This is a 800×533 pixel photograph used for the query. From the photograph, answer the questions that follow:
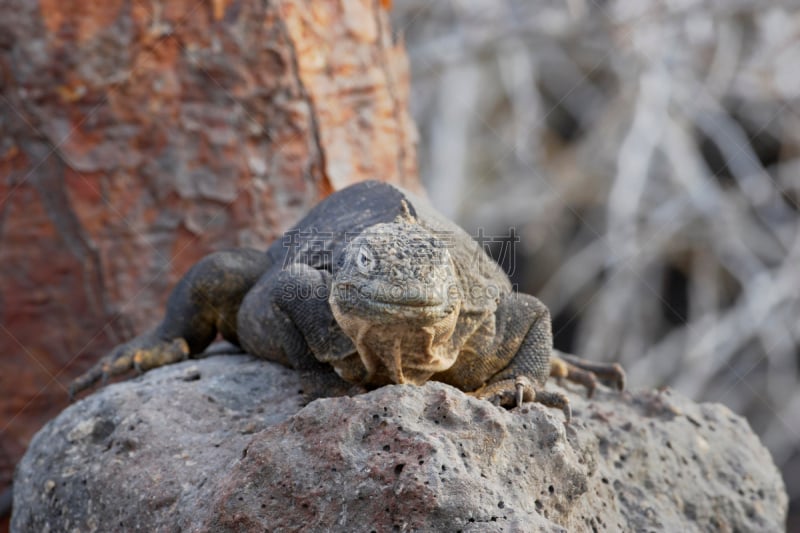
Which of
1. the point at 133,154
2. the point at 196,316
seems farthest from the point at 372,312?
the point at 133,154

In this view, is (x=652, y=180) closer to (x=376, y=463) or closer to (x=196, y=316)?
(x=196, y=316)

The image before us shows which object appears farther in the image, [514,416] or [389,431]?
[514,416]

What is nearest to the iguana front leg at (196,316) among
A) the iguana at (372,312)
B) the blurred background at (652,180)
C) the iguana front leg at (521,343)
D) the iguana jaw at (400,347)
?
the iguana at (372,312)

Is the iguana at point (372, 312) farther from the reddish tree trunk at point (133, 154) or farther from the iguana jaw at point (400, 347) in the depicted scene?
the reddish tree trunk at point (133, 154)

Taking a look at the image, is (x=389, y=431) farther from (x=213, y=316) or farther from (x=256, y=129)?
(x=256, y=129)

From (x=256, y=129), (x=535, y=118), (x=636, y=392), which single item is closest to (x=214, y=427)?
(x=636, y=392)

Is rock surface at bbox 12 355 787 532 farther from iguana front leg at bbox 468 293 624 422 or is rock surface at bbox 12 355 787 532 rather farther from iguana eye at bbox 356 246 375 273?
iguana eye at bbox 356 246 375 273

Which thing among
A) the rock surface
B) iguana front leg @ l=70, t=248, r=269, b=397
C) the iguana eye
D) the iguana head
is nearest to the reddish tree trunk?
iguana front leg @ l=70, t=248, r=269, b=397
